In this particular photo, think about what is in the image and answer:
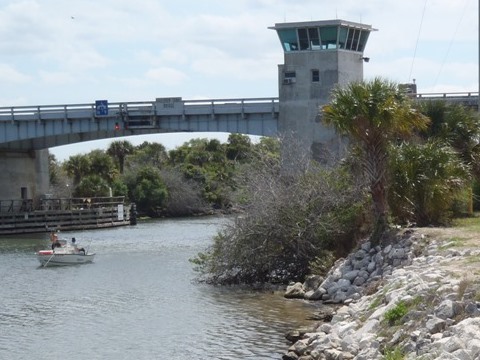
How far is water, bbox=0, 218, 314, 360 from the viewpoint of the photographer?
23.8 metres

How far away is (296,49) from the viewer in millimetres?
54656

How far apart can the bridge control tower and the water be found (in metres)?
12.8

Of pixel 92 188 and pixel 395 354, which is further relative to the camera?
pixel 92 188

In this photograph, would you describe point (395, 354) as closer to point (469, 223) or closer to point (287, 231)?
point (287, 231)

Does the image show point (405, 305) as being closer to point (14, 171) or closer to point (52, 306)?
point (52, 306)

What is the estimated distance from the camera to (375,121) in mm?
30641

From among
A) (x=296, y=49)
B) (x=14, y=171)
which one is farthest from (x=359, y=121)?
(x=14, y=171)

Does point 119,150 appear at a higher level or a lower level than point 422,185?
higher

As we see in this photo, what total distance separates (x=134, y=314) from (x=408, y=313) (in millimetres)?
11798

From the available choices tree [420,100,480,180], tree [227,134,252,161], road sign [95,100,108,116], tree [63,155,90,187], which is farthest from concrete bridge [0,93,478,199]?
tree [227,134,252,161]

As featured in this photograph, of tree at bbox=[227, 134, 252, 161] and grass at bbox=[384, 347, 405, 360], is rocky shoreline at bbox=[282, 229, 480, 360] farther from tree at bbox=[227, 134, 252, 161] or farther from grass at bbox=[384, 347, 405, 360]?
tree at bbox=[227, 134, 252, 161]

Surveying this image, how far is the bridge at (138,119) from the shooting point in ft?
192

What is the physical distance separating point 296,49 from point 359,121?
80.0ft

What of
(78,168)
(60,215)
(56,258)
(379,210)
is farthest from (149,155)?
(379,210)
